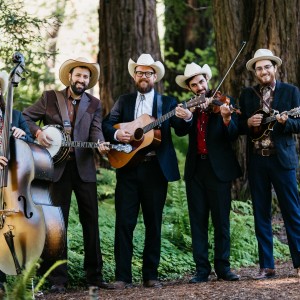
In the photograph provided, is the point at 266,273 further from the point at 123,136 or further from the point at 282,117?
the point at 123,136

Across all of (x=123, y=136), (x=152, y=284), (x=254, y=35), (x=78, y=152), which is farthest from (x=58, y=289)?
(x=254, y=35)

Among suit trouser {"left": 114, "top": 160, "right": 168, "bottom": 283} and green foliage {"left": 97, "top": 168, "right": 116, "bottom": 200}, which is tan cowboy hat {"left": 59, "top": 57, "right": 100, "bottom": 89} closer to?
suit trouser {"left": 114, "top": 160, "right": 168, "bottom": 283}

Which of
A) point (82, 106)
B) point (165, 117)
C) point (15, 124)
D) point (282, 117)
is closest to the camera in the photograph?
point (282, 117)

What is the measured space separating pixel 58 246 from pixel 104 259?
77.1 inches

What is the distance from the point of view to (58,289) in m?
7.80

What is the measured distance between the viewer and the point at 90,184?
799 cm

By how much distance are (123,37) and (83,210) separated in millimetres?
4377

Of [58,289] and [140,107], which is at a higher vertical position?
[140,107]

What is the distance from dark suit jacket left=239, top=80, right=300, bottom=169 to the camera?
7699 millimetres

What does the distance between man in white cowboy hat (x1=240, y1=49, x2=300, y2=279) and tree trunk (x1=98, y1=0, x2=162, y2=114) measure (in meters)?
3.92

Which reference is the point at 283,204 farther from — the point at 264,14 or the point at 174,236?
the point at 264,14

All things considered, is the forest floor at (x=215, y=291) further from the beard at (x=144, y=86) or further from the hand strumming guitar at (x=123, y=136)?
the beard at (x=144, y=86)

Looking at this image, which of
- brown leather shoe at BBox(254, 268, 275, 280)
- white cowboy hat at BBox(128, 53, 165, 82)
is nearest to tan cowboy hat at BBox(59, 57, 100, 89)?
white cowboy hat at BBox(128, 53, 165, 82)

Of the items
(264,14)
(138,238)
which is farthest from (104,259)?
(264,14)
